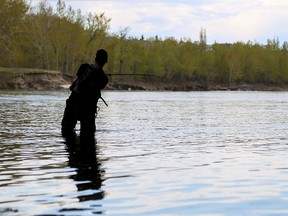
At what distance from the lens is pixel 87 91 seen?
1708cm

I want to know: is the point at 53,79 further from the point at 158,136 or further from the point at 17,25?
the point at 158,136

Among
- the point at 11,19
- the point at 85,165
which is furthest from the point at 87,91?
the point at 11,19

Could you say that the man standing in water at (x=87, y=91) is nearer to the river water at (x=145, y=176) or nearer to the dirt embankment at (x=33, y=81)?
the river water at (x=145, y=176)

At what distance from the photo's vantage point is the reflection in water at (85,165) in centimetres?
927

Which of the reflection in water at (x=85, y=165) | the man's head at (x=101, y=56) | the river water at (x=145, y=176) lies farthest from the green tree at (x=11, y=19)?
the reflection in water at (x=85, y=165)

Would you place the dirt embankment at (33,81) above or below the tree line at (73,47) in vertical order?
below

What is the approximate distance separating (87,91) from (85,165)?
541 cm

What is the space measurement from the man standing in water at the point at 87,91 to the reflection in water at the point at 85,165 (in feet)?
1.83

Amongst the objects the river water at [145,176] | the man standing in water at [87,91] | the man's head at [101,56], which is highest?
the man's head at [101,56]

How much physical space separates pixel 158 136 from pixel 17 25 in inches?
3666

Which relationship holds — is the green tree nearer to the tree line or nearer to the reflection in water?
the tree line

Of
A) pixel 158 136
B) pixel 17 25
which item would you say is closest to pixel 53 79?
pixel 17 25

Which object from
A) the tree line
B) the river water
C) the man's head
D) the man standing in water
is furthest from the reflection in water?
the tree line

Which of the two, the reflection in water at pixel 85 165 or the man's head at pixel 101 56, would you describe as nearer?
the reflection in water at pixel 85 165
